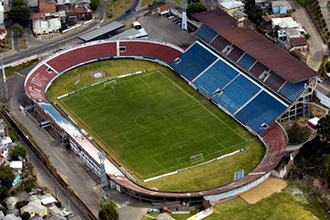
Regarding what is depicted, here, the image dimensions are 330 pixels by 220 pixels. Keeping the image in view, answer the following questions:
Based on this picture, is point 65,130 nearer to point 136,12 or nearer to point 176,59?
point 176,59

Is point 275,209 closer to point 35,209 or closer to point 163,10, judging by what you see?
point 35,209

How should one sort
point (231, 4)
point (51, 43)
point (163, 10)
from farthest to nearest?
point (163, 10)
point (231, 4)
point (51, 43)

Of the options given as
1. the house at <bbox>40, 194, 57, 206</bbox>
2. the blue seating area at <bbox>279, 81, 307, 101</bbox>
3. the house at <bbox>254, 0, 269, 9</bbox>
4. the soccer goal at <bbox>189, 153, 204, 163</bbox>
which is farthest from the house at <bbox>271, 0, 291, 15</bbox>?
the house at <bbox>40, 194, 57, 206</bbox>

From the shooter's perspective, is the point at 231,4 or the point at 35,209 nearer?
the point at 35,209

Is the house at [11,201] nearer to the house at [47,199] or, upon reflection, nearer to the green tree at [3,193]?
the green tree at [3,193]

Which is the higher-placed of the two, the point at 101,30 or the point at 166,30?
the point at 166,30

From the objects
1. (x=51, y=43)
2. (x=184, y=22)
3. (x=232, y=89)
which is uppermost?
(x=184, y=22)

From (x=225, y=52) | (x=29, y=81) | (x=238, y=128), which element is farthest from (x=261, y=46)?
(x=29, y=81)

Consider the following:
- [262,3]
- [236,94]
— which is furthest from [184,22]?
[236,94]
